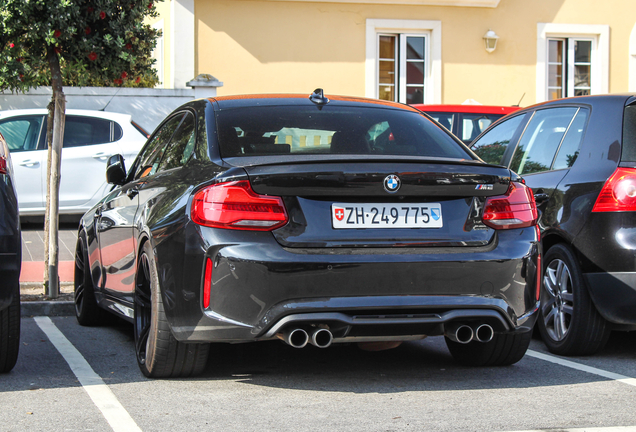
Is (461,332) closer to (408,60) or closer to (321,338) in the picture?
(321,338)

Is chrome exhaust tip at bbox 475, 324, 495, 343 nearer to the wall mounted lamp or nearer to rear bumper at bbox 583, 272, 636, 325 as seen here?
rear bumper at bbox 583, 272, 636, 325

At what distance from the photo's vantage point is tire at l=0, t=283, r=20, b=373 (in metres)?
4.50

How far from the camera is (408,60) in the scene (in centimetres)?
1627

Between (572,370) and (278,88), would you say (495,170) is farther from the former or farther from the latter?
(278,88)

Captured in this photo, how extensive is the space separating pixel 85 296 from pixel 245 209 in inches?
117

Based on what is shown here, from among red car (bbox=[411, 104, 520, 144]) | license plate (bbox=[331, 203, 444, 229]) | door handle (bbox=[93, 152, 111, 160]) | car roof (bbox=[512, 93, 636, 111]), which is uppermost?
red car (bbox=[411, 104, 520, 144])

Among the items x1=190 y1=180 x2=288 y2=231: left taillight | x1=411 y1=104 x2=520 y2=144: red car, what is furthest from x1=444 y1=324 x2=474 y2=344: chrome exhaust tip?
x1=411 y1=104 x2=520 y2=144: red car

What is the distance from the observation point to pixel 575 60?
662 inches

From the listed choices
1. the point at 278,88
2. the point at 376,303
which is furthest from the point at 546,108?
the point at 278,88

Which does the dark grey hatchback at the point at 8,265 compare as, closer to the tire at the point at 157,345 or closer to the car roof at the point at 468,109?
the tire at the point at 157,345

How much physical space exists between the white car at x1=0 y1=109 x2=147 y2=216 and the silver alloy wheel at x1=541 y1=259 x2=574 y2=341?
742cm

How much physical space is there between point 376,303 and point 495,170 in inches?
35.8

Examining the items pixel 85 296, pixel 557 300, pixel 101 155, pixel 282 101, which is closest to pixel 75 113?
pixel 101 155

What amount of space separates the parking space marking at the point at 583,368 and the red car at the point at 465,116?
6205 mm
